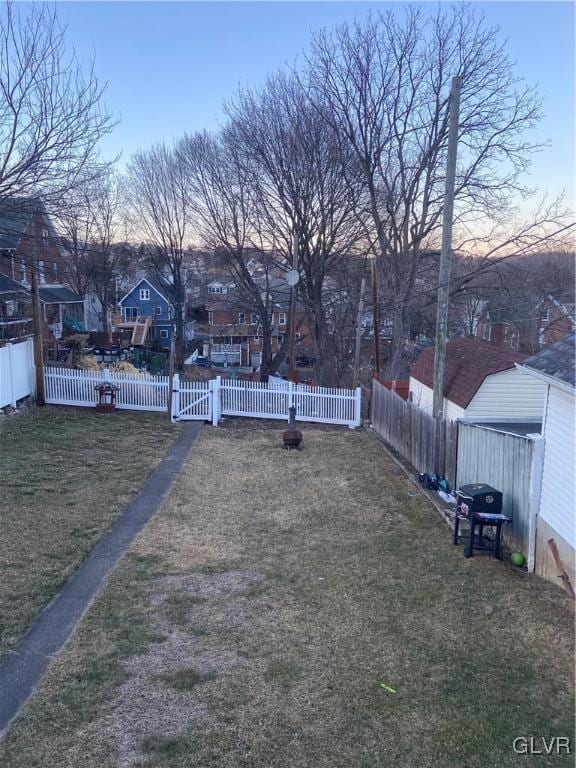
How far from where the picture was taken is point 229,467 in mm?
12180

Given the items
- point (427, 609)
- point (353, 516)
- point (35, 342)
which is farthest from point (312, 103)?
point (427, 609)

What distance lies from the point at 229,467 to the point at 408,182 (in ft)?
50.0

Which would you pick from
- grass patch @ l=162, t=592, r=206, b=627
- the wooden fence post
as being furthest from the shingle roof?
the wooden fence post

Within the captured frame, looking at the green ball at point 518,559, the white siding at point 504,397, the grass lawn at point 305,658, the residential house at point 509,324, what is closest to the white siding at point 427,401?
the white siding at point 504,397

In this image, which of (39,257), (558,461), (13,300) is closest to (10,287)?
(13,300)

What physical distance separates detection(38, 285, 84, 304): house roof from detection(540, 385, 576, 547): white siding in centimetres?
2761

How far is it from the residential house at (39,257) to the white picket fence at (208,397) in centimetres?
335

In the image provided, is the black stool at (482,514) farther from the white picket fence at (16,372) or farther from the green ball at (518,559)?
the white picket fence at (16,372)

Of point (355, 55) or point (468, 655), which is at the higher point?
point (355, 55)

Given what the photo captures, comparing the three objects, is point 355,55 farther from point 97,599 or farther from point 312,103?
point 97,599

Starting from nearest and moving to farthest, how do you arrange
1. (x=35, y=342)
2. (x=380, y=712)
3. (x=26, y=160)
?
(x=380, y=712) → (x=26, y=160) → (x=35, y=342)

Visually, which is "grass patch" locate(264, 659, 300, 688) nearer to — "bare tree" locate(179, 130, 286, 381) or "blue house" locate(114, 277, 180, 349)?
"bare tree" locate(179, 130, 286, 381)

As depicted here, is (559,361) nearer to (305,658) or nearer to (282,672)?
(305,658)

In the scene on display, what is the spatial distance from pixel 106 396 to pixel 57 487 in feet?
22.9
